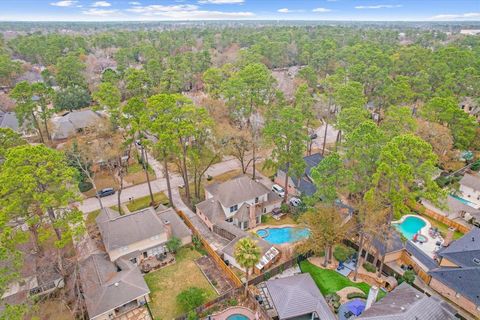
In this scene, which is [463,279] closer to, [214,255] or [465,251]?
[465,251]

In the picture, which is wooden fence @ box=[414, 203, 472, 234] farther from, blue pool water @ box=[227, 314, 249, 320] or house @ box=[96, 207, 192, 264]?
house @ box=[96, 207, 192, 264]

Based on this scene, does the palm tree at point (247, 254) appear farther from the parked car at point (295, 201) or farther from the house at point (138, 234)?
the parked car at point (295, 201)

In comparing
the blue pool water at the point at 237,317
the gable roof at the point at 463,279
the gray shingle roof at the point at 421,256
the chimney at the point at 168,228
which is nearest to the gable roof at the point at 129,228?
the chimney at the point at 168,228

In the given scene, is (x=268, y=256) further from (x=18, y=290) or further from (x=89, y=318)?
(x=18, y=290)

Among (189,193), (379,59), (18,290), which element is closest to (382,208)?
(189,193)

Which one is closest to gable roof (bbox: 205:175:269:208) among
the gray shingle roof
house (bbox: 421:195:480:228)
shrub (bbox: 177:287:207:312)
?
shrub (bbox: 177:287:207:312)
